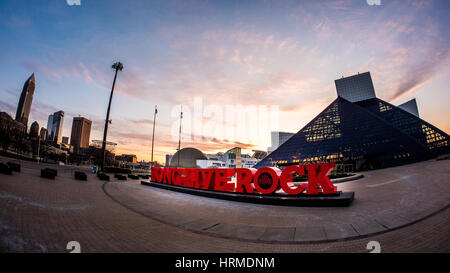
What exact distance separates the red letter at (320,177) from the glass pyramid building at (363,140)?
1772 inches

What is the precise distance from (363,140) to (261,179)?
53.3 m

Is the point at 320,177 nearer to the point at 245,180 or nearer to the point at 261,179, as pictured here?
the point at 261,179

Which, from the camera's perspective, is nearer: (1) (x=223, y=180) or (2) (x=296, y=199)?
(2) (x=296, y=199)

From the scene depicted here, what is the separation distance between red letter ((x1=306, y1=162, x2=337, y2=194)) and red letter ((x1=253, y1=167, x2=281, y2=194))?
2.25m

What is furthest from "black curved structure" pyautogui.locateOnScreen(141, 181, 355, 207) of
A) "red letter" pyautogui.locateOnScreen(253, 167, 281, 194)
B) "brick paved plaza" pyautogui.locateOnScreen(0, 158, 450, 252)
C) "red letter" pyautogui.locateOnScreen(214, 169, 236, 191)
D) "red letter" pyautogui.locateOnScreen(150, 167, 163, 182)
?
"red letter" pyautogui.locateOnScreen(150, 167, 163, 182)

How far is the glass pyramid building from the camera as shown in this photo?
4270cm

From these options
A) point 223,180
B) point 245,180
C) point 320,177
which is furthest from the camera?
point 223,180

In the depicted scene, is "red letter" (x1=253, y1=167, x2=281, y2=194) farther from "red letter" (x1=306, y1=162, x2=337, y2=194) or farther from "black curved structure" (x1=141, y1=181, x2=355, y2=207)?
"red letter" (x1=306, y1=162, x2=337, y2=194)

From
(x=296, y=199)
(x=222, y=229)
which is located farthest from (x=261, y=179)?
→ (x=222, y=229)

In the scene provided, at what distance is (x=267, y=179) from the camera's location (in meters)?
12.6

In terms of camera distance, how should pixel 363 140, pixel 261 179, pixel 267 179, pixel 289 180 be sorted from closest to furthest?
1. pixel 289 180
2. pixel 267 179
3. pixel 261 179
4. pixel 363 140

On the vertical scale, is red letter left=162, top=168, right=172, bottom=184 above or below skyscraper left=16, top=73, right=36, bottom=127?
below

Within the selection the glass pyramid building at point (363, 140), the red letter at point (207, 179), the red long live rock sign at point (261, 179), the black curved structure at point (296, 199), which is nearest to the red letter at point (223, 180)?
the red long live rock sign at point (261, 179)

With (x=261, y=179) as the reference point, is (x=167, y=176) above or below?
below
